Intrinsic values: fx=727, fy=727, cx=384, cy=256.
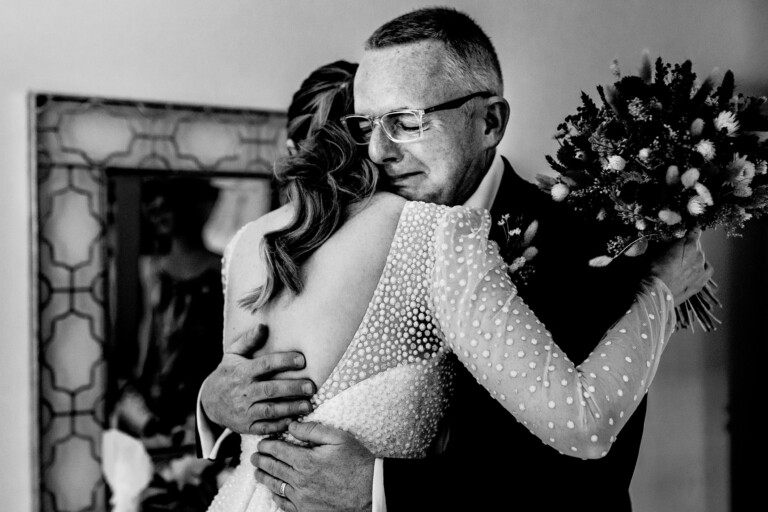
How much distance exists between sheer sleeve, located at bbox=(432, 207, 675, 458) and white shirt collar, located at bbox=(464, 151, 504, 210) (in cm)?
47

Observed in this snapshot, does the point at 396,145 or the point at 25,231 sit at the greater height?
the point at 396,145

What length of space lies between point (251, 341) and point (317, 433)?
0.76 feet

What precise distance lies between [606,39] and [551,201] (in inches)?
76.6

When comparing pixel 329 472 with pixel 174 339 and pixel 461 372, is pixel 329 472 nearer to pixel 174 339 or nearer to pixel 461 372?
pixel 461 372

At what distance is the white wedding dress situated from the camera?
120cm

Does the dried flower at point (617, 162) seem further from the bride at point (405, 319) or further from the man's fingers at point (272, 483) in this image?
the man's fingers at point (272, 483)

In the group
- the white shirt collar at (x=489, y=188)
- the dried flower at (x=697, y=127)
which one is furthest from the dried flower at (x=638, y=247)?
the white shirt collar at (x=489, y=188)

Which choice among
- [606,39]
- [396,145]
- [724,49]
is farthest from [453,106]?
[724,49]

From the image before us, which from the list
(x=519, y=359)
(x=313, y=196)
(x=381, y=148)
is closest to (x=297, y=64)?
(x=381, y=148)

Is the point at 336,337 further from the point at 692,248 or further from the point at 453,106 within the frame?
the point at 692,248

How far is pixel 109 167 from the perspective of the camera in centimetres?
246

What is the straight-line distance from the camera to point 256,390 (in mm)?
1445

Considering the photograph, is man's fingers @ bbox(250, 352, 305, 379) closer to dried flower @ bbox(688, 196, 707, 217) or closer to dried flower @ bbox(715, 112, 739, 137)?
dried flower @ bbox(688, 196, 707, 217)

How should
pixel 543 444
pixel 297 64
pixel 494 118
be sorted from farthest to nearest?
pixel 297 64 → pixel 494 118 → pixel 543 444
